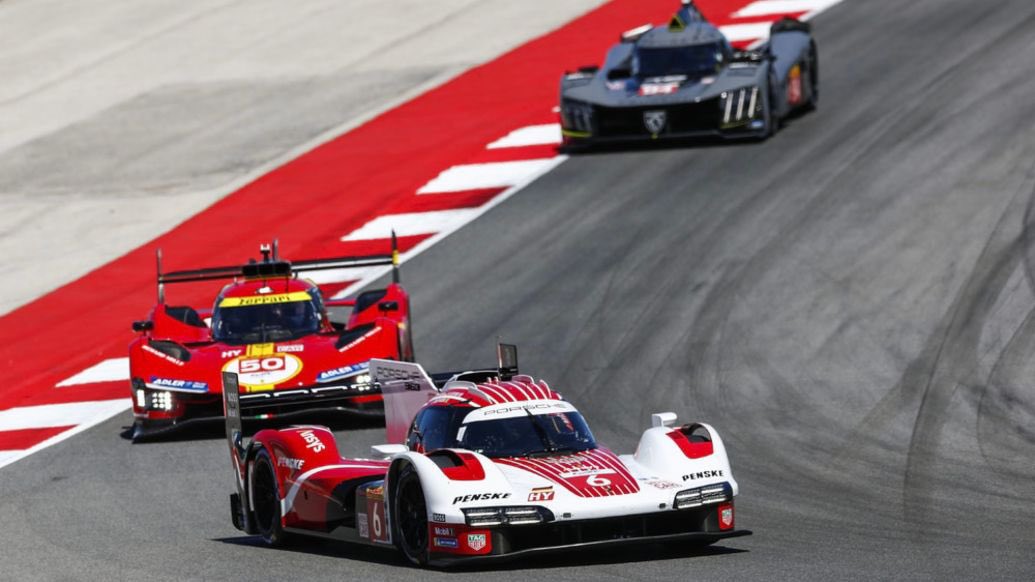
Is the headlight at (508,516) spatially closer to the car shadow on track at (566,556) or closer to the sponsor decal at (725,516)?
the car shadow on track at (566,556)

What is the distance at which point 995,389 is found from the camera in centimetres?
1692

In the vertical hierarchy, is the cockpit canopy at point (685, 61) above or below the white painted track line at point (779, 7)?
above

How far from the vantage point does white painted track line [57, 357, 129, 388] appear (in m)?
20.7

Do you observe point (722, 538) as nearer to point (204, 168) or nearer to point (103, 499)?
point (103, 499)

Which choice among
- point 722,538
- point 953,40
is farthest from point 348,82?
point 722,538

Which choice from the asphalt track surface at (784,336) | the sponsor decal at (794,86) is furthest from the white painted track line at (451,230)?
the sponsor decal at (794,86)

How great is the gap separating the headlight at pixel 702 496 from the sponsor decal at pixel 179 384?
750 centimetres

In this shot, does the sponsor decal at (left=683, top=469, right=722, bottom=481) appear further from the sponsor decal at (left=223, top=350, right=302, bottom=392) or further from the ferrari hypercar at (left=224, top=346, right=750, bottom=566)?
the sponsor decal at (left=223, top=350, right=302, bottom=392)

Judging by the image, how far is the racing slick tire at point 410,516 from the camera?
453 inches

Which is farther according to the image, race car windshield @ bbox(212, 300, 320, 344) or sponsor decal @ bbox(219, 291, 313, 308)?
sponsor decal @ bbox(219, 291, 313, 308)

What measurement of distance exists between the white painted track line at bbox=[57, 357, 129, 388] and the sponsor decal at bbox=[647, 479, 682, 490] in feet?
34.2

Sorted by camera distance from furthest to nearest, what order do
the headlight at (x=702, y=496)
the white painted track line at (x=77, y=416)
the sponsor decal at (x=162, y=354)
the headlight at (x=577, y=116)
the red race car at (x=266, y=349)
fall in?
1. the headlight at (x=577, y=116)
2. the sponsor decal at (x=162, y=354)
3. the white painted track line at (x=77, y=416)
4. the red race car at (x=266, y=349)
5. the headlight at (x=702, y=496)

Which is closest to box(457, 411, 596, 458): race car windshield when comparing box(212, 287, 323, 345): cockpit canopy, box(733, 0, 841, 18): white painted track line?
box(212, 287, 323, 345): cockpit canopy

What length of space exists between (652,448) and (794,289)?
8835mm
